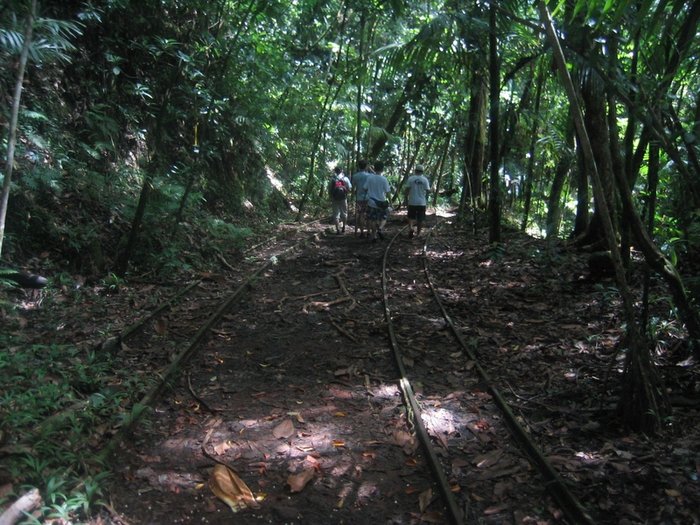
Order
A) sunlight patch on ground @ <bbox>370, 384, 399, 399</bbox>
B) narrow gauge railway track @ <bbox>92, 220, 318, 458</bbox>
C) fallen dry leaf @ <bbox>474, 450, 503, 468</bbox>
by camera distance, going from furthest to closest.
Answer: sunlight patch on ground @ <bbox>370, 384, 399, 399</bbox> → narrow gauge railway track @ <bbox>92, 220, 318, 458</bbox> → fallen dry leaf @ <bbox>474, 450, 503, 468</bbox>

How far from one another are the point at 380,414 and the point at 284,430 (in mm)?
923

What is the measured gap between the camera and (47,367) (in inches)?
206

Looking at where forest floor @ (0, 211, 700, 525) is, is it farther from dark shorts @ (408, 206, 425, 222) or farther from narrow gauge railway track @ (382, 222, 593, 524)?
dark shorts @ (408, 206, 425, 222)

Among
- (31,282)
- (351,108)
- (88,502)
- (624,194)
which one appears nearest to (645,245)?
(624,194)

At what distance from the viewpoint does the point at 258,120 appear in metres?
15.3

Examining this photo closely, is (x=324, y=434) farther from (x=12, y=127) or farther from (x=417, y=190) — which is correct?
(x=417, y=190)

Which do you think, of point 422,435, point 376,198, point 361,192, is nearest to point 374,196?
point 376,198

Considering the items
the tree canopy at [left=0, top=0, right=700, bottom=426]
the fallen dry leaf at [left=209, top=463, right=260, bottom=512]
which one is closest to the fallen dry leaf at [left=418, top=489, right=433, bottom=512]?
the fallen dry leaf at [left=209, top=463, right=260, bottom=512]

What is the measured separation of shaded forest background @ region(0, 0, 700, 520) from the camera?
486 centimetres

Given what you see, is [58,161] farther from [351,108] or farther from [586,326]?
[351,108]

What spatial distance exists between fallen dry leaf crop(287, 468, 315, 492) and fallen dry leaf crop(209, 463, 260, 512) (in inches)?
11.4

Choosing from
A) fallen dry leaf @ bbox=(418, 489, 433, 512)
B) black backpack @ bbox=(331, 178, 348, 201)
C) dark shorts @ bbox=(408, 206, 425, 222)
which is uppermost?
black backpack @ bbox=(331, 178, 348, 201)

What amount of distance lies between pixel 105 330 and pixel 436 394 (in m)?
3.96

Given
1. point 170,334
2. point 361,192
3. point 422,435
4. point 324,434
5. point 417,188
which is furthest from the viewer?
point 417,188
